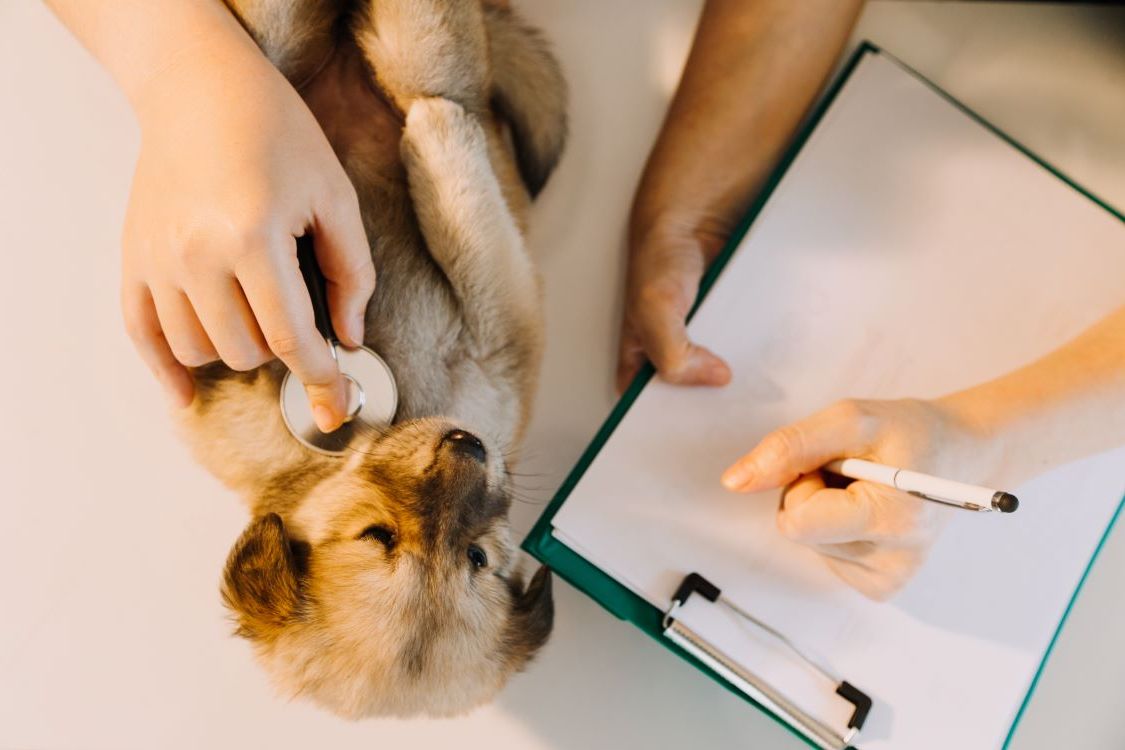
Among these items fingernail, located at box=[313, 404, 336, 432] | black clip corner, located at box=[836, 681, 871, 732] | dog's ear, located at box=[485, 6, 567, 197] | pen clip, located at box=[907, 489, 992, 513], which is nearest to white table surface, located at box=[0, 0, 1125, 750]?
dog's ear, located at box=[485, 6, 567, 197]

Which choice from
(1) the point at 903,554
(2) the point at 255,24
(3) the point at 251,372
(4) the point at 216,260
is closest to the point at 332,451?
(3) the point at 251,372

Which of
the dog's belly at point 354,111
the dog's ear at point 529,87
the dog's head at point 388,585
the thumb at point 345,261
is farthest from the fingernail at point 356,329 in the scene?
the dog's ear at point 529,87

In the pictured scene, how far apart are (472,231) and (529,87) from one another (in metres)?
Result: 0.24

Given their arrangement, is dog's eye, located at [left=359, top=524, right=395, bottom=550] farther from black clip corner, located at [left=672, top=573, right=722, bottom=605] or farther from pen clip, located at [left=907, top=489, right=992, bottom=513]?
pen clip, located at [left=907, top=489, right=992, bottom=513]

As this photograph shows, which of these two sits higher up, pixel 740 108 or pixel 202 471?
pixel 740 108

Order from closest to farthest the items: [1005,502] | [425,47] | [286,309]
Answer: [1005,502] → [286,309] → [425,47]

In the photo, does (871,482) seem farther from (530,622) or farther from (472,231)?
(472,231)

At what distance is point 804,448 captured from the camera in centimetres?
74

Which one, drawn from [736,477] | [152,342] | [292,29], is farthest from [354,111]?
[736,477]

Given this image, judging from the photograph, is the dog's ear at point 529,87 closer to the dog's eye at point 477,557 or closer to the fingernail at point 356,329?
the fingernail at point 356,329

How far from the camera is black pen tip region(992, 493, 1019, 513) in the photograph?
57cm

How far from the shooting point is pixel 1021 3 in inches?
43.1

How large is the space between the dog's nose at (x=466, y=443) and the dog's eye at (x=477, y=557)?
0.31ft

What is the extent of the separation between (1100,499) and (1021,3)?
683mm
